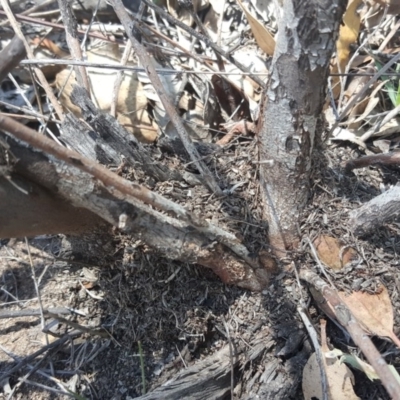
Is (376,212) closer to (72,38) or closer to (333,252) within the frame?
(333,252)

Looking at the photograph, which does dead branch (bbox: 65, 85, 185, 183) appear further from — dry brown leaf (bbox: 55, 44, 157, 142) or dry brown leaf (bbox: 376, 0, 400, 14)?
dry brown leaf (bbox: 376, 0, 400, 14)

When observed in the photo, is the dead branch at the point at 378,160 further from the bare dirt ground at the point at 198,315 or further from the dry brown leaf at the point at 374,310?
the dry brown leaf at the point at 374,310

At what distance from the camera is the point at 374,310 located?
3.54ft

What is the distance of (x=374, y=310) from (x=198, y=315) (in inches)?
15.2

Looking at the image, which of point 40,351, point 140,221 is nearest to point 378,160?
point 140,221

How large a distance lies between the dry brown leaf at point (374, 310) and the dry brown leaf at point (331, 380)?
9 cm

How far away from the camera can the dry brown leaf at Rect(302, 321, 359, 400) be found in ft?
3.45

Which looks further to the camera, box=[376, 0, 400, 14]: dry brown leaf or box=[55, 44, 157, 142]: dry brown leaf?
box=[55, 44, 157, 142]: dry brown leaf

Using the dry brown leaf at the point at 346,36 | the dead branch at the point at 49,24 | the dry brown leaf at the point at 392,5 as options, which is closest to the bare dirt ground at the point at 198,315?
the dry brown leaf at the point at 346,36

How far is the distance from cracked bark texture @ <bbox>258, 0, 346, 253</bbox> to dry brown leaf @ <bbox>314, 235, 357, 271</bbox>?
6 cm

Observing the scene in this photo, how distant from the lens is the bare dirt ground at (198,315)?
3.70 ft

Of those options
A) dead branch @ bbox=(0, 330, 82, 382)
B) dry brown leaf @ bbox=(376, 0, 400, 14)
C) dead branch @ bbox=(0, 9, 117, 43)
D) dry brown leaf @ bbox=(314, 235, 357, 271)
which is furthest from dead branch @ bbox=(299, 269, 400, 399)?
dead branch @ bbox=(0, 9, 117, 43)

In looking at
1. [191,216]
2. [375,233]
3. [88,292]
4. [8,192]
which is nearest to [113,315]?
[88,292]

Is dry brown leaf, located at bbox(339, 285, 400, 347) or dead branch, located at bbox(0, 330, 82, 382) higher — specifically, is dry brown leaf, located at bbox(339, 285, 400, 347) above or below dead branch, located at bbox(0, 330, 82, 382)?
above
